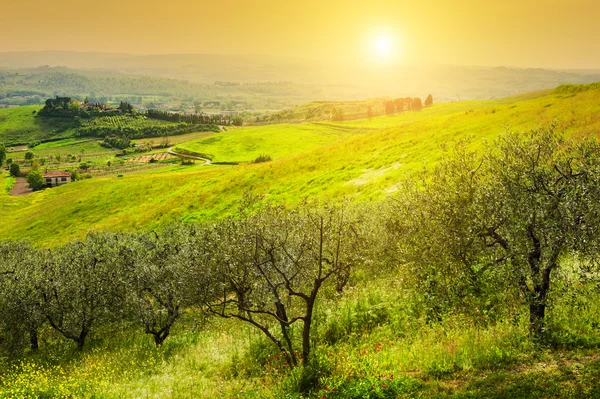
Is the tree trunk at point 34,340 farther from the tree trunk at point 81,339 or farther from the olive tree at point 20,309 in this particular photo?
the tree trunk at point 81,339

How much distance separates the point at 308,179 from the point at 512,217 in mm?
69987

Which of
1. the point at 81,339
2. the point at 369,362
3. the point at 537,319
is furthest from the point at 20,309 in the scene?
the point at 537,319

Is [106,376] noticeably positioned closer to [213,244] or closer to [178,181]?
[213,244]

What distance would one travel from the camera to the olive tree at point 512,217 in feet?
52.5

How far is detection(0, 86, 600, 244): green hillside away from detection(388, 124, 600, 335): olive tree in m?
31.5

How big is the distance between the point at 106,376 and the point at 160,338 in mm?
6790

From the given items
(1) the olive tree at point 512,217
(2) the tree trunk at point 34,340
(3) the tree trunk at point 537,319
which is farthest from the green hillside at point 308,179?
(2) the tree trunk at point 34,340

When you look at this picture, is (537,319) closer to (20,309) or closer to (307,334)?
(307,334)

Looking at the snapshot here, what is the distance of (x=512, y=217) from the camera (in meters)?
17.2

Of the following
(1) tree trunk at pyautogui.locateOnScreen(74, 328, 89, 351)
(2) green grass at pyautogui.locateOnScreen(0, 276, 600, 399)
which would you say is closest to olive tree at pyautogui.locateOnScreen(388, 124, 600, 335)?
(2) green grass at pyautogui.locateOnScreen(0, 276, 600, 399)

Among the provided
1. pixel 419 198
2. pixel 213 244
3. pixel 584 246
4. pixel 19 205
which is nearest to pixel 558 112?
pixel 419 198

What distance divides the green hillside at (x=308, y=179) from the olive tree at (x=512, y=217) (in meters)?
31.5

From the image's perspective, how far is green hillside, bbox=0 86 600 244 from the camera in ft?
217

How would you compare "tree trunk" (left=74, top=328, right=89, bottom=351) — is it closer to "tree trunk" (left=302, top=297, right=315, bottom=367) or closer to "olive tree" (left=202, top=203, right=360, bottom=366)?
"olive tree" (left=202, top=203, right=360, bottom=366)
